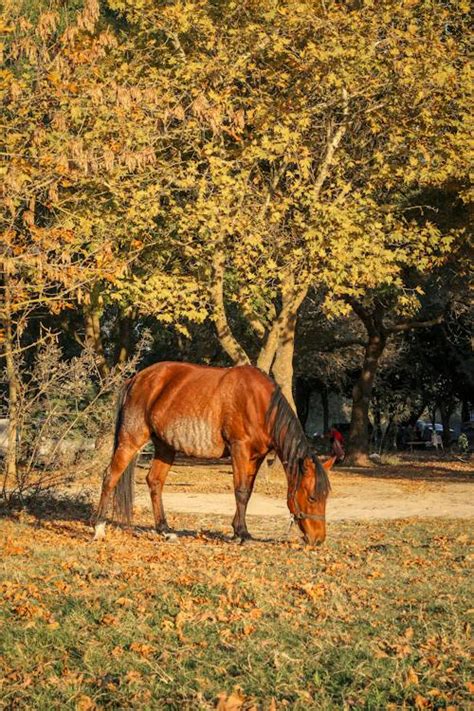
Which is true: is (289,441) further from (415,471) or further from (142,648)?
(415,471)

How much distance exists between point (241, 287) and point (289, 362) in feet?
A: 14.5

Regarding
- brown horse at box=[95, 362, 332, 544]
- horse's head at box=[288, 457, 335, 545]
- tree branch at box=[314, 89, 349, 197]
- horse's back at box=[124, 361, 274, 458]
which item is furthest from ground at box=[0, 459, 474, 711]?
tree branch at box=[314, 89, 349, 197]

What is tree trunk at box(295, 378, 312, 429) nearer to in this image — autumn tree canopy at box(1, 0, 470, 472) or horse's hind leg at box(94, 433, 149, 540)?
autumn tree canopy at box(1, 0, 470, 472)

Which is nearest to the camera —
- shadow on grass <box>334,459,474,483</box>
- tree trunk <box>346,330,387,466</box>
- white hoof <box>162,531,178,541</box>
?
white hoof <box>162,531,178,541</box>

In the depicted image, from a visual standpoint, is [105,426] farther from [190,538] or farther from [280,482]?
[280,482]

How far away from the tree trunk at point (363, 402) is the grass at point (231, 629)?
25.4m

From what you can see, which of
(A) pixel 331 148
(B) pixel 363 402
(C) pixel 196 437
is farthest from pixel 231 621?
(B) pixel 363 402

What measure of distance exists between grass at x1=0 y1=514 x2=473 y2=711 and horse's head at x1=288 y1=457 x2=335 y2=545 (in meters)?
0.33

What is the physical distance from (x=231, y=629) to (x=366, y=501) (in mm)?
16110

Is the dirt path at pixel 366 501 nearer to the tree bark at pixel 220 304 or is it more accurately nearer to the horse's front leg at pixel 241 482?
the tree bark at pixel 220 304

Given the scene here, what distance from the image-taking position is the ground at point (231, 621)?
21.0ft

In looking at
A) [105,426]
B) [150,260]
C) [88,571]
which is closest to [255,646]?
[88,571]

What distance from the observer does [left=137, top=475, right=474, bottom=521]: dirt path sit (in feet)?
67.8

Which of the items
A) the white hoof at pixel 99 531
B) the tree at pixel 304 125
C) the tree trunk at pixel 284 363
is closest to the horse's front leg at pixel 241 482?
the white hoof at pixel 99 531
